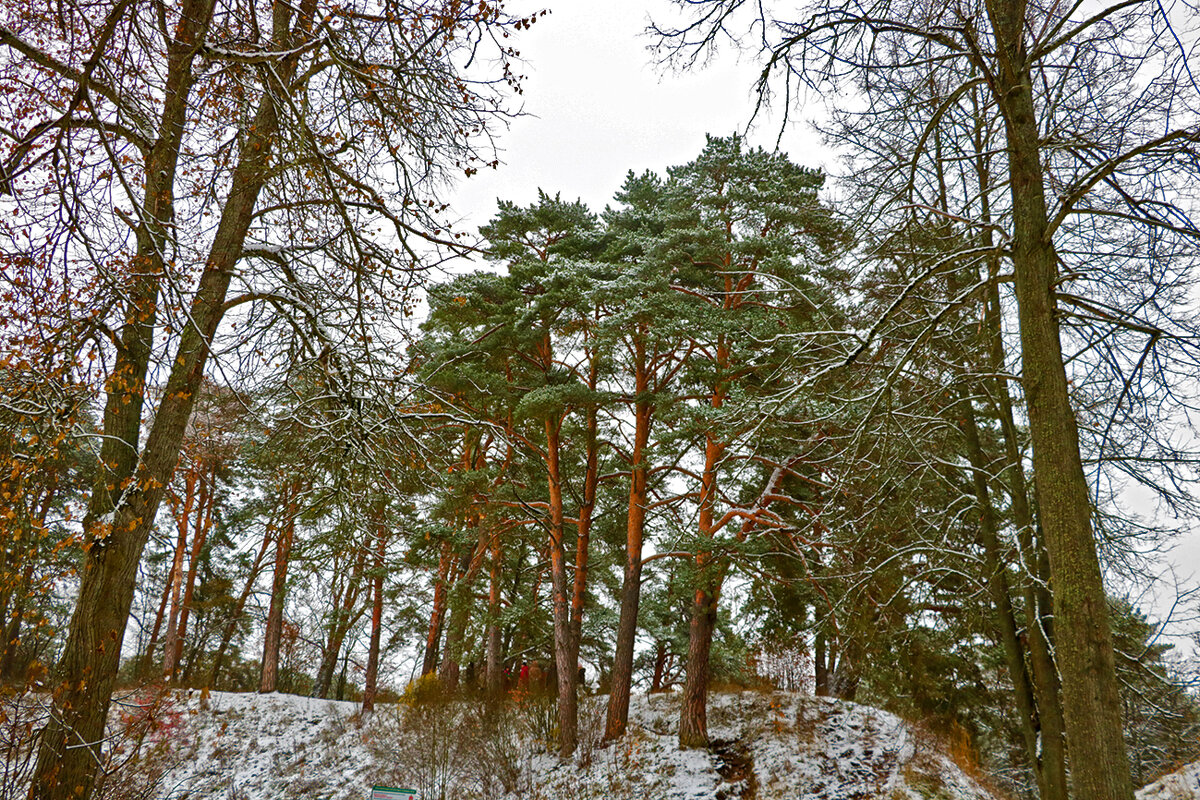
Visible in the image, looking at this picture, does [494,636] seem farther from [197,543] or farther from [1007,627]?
[1007,627]

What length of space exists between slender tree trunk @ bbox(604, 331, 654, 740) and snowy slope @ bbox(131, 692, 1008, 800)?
409 millimetres

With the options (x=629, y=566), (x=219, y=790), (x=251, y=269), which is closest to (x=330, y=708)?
(x=219, y=790)

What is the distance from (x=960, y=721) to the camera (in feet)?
40.3

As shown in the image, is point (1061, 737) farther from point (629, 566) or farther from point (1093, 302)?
point (629, 566)

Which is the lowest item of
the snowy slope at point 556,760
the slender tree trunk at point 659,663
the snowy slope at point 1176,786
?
the snowy slope at point 556,760

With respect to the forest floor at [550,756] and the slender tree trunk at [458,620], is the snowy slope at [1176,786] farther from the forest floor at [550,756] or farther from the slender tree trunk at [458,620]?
the slender tree trunk at [458,620]

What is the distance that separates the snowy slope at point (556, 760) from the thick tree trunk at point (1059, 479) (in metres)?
5.98

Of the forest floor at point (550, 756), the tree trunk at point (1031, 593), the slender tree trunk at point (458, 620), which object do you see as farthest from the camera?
the slender tree trunk at point (458, 620)

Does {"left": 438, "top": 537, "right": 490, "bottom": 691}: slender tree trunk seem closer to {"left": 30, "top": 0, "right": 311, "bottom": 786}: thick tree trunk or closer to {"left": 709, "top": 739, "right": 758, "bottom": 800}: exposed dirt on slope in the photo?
{"left": 709, "top": 739, "right": 758, "bottom": 800}: exposed dirt on slope

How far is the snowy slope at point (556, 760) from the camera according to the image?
854 cm

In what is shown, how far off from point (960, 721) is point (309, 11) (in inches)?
586

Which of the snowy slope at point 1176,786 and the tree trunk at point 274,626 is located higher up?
the tree trunk at point 274,626

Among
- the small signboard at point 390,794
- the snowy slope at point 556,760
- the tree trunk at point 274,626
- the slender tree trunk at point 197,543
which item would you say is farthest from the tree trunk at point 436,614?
the small signboard at point 390,794

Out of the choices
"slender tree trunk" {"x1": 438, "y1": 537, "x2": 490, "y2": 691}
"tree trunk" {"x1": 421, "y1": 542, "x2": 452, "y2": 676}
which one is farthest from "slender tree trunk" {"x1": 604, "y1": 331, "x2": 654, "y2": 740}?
"tree trunk" {"x1": 421, "y1": 542, "x2": 452, "y2": 676}
